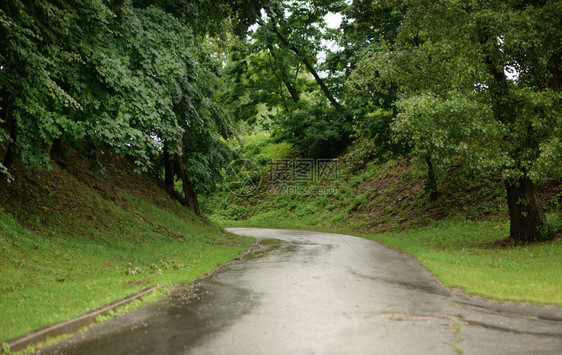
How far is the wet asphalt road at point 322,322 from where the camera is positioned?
225 inches

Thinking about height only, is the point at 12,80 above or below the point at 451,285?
above

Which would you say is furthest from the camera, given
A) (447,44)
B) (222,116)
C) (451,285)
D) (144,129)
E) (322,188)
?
(322,188)

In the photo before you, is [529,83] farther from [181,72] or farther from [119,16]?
[119,16]

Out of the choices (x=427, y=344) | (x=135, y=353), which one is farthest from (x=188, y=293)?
(x=427, y=344)

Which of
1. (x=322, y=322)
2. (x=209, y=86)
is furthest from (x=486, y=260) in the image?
(x=209, y=86)

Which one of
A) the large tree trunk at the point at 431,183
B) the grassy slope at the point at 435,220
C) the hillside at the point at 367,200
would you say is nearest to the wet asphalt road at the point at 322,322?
the grassy slope at the point at 435,220

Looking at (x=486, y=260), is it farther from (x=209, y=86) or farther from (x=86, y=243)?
(x=209, y=86)

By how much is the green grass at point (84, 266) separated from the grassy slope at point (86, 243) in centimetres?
2

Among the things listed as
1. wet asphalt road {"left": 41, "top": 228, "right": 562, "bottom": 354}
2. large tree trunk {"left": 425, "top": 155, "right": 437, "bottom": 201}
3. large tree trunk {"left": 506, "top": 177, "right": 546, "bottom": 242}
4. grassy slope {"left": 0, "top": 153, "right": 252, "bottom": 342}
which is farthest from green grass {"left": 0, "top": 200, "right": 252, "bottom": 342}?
large tree trunk {"left": 425, "top": 155, "right": 437, "bottom": 201}

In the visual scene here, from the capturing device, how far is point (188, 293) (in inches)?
349

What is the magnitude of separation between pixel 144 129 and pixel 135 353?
359 inches

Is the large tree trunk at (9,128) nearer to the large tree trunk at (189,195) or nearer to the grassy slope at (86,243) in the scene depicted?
the grassy slope at (86,243)

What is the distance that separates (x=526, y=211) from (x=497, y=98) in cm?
394

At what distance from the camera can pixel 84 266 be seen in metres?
11.0
